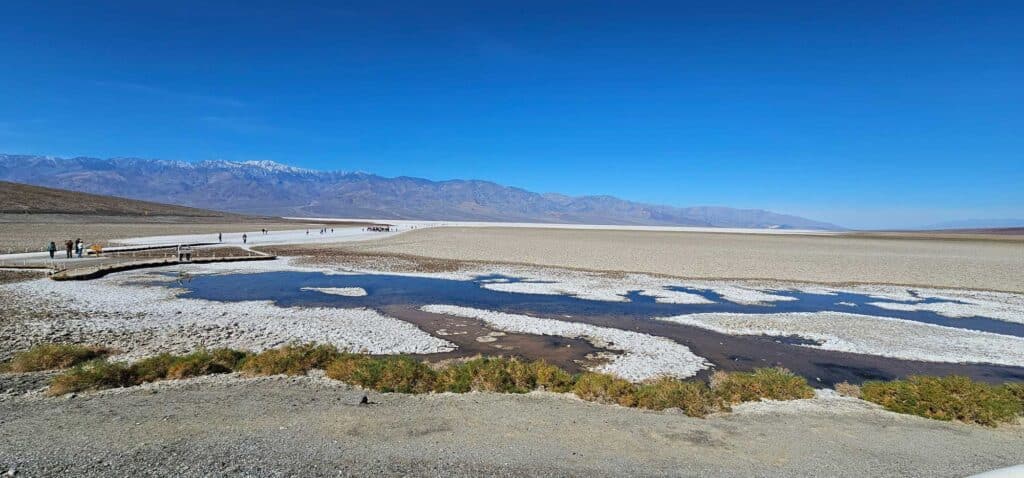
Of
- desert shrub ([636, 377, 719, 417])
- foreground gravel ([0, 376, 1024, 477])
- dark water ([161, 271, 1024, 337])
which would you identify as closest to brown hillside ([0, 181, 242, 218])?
dark water ([161, 271, 1024, 337])

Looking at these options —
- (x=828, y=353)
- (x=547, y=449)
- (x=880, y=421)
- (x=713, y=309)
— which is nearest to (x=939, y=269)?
(x=713, y=309)

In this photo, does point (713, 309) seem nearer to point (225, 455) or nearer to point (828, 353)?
point (828, 353)

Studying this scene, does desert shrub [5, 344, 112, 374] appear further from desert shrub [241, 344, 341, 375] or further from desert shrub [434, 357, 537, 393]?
desert shrub [434, 357, 537, 393]

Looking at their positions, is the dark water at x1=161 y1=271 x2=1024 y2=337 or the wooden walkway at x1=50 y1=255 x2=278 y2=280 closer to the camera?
the dark water at x1=161 y1=271 x2=1024 y2=337

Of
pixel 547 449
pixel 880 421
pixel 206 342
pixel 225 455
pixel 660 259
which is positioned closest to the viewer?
pixel 225 455

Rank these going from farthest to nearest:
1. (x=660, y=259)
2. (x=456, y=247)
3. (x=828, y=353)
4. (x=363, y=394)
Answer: (x=456, y=247) < (x=660, y=259) < (x=828, y=353) < (x=363, y=394)

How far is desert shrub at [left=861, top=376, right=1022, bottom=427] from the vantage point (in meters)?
8.44

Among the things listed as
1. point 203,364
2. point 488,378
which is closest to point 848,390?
point 488,378

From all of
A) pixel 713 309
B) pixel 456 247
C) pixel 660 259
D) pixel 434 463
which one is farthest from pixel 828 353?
pixel 456 247

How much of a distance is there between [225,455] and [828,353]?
48.8 feet

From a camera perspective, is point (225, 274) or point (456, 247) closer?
point (225, 274)

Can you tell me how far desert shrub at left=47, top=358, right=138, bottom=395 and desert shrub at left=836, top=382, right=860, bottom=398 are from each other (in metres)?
14.1

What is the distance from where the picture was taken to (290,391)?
9.20 meters

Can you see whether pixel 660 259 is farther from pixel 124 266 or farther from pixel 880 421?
pixel 124 266
